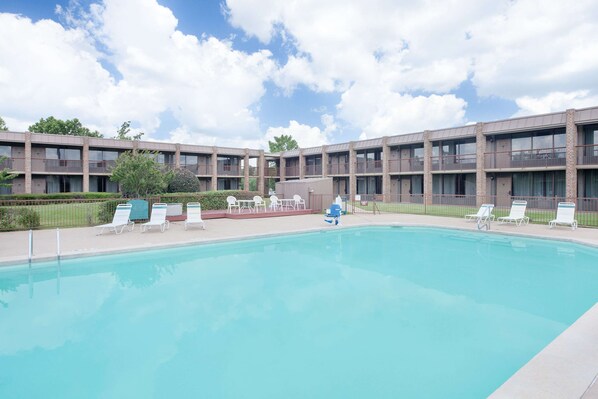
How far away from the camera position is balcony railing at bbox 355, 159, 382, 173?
3209 cm

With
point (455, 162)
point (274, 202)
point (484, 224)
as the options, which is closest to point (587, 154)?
point (455, 162)

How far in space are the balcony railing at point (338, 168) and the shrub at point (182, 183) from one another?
52.1 feet

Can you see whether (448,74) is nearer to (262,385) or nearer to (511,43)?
(511,43)

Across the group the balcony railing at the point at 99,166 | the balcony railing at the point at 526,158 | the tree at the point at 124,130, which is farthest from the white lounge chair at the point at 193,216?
the tree at the point at 124,130

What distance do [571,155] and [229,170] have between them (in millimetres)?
28474

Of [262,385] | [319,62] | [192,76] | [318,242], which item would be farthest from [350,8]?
[262,385]

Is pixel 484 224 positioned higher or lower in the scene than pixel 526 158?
lower

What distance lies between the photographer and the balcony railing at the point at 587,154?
20.5 m

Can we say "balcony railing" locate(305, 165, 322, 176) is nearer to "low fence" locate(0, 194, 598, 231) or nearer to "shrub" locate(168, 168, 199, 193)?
"low fence" locate(0, 194, 598, 231)

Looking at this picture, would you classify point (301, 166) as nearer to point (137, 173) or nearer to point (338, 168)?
point (338, 168)

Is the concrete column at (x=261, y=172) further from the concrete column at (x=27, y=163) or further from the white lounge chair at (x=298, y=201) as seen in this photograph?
Result: the concrete column at (x=27, y=163)

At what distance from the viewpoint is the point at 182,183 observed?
74.5ft

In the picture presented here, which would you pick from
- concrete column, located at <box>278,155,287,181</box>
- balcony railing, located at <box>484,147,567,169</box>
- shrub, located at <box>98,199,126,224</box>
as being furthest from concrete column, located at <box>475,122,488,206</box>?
shrub, located at <box>98,199,126,224</box>

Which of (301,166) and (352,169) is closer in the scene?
(352,169)
